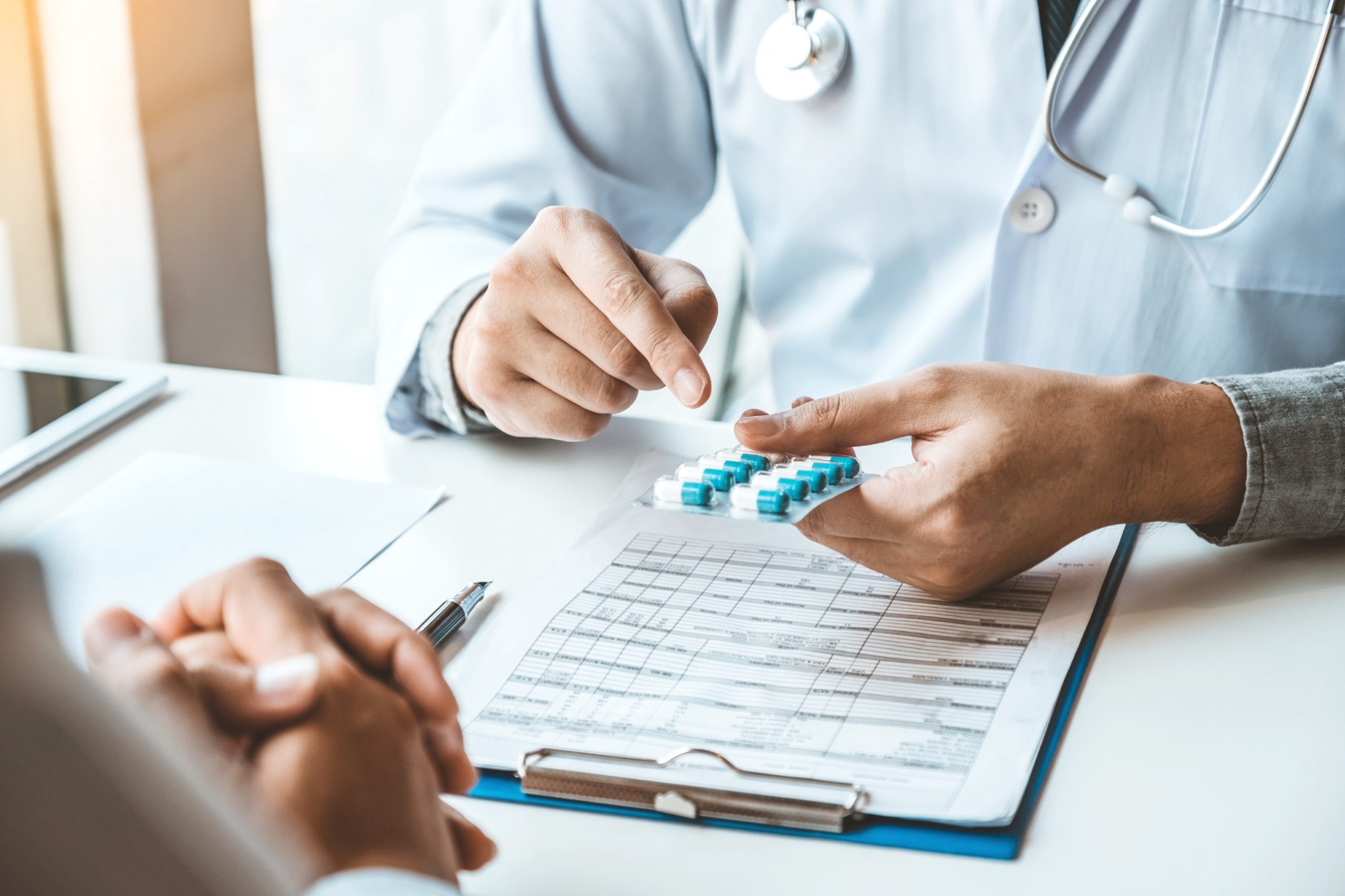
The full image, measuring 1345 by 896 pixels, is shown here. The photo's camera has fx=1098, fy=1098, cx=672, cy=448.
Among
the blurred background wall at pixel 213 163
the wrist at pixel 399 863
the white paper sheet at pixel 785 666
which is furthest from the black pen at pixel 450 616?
the blurred background wall at pixel 213 163

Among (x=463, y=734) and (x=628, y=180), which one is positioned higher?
(x=628, y=180)

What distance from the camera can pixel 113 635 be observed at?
1.03ft

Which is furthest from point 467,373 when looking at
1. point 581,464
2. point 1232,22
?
point 1232,22

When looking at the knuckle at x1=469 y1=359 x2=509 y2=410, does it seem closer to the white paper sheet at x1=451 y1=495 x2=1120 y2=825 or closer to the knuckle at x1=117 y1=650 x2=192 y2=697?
the white paper sheet at x1=451 y1=495 x2=1120 y2=825

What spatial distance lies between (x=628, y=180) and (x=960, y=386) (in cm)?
56

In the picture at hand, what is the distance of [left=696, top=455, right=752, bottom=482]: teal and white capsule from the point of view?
1.96ft

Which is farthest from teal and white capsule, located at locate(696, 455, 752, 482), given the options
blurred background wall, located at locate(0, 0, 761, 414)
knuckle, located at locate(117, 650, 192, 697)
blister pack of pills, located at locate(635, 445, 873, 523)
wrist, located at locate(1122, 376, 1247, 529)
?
blurred background wall, located at locate(0, 0, 761, 414)

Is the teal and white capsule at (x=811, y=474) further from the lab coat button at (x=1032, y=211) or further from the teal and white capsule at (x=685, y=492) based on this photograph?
the lab coat button at (x=1032, y=211)

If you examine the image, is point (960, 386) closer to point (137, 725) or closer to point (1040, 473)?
point (1040, 473)

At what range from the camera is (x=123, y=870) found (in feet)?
0.75

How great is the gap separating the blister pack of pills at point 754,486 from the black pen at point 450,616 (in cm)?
11

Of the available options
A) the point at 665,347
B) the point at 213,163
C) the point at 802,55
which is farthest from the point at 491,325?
the point at 213,163

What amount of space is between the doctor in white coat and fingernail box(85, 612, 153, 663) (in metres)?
0.34

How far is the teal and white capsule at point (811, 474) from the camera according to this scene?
1.89 feet
